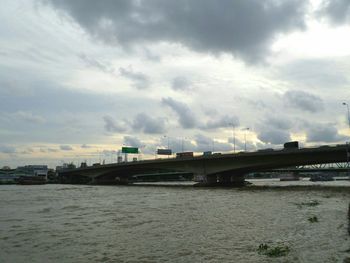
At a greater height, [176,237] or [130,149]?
[130,149]

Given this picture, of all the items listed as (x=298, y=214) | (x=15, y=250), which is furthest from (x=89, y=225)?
(x=298, y=214)

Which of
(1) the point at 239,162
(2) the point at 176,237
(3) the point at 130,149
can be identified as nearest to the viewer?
(2) the point at 176,237

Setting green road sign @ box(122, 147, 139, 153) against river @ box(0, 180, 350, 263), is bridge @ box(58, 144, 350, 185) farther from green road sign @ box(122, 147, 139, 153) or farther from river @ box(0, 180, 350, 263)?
river @ box(0, 180, 350, 263)

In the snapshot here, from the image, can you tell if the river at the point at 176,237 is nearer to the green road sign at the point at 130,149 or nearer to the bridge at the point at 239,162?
the bridge at the point at 239,162

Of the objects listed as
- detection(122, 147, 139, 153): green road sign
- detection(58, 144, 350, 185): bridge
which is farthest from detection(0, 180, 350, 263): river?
detection(122, 147, 139, 153): green road sign

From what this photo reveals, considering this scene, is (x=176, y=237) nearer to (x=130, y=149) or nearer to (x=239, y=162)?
(x=239, y=162)

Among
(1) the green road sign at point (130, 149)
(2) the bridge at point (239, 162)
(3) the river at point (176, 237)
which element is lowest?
(3) the river at point (176, 237)

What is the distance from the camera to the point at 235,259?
19.2 m

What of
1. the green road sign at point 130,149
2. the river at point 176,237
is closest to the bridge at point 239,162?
the green road sign at point 130,149

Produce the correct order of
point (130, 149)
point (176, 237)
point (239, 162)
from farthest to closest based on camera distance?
1. point (130, 149)
2. point (239, 162)
3. point (176, 237)

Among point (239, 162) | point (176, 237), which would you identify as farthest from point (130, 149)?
point (176, 237)

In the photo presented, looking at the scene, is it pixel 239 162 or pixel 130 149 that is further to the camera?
pixel 130 149

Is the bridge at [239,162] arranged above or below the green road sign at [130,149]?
below

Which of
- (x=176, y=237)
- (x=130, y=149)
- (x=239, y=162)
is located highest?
(x=130, y=149)
